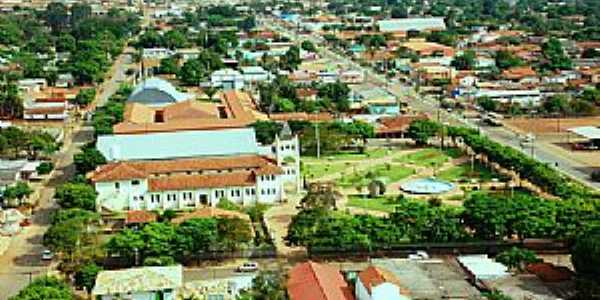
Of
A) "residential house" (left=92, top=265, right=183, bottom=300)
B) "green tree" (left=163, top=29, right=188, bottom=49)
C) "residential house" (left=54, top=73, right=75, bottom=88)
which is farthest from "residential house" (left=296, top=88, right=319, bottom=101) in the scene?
"residential house" (left=92, top=265, right=183, bottom=300)

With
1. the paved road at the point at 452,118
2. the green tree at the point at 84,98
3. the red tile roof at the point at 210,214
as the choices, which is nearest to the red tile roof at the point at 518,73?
the paved road at the point at 452,118

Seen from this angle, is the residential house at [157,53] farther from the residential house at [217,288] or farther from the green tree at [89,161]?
the residential house at [217,288]

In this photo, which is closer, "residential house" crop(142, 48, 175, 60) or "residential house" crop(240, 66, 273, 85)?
"residential house" crop(240, 66, 273, 85)

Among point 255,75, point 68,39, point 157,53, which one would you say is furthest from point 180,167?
point 68,39

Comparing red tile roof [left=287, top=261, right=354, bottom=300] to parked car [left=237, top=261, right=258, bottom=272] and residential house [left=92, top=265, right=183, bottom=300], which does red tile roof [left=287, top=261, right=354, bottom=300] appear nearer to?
parked car [left=237, top=261, right=258, bottom=272]

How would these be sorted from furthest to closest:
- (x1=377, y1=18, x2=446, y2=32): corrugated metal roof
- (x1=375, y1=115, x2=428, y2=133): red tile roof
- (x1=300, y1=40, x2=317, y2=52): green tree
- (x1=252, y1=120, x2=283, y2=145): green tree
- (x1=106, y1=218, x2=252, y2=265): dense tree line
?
(x1=377, y1=18, x2=446, y2=32): corrugated metal roof < (x1=300, y1=40, x2=317, y2=52): green tree < (x1=375, y1=115, x2=428, y2=133): red tile roof < (x1=252, y1=120, x2=283, y2=145): green tree < (x1=106, y1=218, x2=252, y2=265): dense tree line

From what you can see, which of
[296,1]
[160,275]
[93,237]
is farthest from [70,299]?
[296,1]
